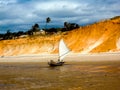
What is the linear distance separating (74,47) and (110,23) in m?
11.7

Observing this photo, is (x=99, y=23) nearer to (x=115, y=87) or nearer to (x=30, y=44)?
(x=30, y=44)

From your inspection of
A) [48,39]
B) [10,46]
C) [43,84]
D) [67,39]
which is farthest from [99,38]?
[43,84]

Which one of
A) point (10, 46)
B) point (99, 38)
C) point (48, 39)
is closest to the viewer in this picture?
point (99, 38)

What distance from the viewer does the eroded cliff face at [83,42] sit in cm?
8369

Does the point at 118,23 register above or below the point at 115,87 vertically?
above

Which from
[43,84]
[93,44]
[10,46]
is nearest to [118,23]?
[93,44]

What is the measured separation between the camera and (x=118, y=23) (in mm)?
93875

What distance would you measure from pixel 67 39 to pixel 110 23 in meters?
12.8

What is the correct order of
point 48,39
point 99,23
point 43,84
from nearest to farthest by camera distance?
point 43,84, point 99,23, point 48,39

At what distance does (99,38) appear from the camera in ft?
300

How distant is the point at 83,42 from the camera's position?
93375 millimetres

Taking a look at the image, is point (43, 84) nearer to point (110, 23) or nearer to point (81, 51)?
point (81, 51)

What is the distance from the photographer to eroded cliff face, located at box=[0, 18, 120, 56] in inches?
3295

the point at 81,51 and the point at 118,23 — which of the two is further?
the point at 118,23
